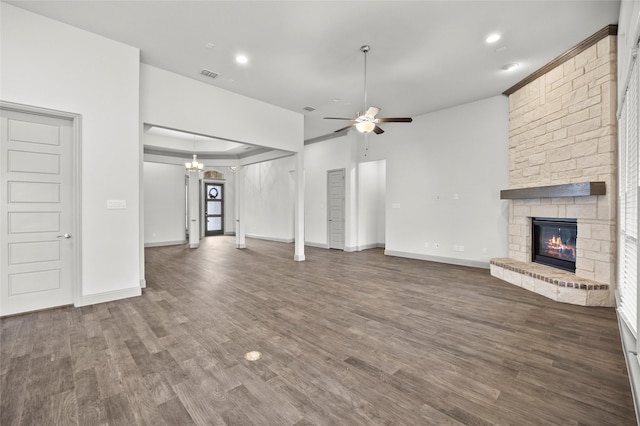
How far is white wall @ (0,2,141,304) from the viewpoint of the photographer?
330 centimetres

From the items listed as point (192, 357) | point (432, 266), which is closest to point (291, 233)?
point (432, 266)

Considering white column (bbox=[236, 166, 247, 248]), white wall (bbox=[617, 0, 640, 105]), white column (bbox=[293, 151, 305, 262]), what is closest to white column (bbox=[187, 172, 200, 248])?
white column (bbox=[236, 166, 247, 248])

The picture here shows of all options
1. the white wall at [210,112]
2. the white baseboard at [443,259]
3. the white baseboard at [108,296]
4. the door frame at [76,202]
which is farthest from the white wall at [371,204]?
the door frame at [76,202]

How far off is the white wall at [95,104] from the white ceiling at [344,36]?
246 millimetres

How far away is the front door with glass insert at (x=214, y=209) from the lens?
12.7 metres

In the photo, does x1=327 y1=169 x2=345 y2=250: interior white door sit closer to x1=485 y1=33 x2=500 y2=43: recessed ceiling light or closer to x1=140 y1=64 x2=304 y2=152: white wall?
x1=140 y1=64 x2=304 y2=152: white wall

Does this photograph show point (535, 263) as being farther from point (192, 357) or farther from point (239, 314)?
point (192, 357)

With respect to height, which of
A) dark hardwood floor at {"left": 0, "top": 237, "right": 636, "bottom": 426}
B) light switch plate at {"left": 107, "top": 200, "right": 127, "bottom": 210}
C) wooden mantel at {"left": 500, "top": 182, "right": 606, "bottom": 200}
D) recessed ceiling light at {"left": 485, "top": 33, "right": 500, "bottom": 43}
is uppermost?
recessed ceiling light at {"left": 485, "top": 33, "right": 500, "bottom": 43}

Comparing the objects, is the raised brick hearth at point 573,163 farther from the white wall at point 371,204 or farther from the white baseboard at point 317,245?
the white baseboard at point 317,245

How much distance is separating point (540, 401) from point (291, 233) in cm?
889

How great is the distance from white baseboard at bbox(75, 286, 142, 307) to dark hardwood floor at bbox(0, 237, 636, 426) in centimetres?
14

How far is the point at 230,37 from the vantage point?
3822 mm

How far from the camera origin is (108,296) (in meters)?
3.87

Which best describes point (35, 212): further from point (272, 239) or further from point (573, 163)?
point (272, 239)
